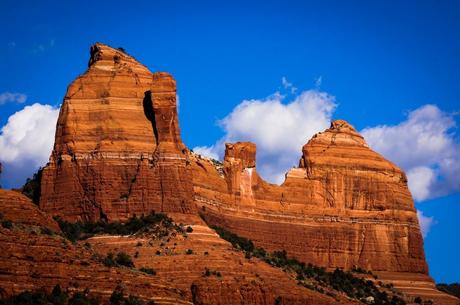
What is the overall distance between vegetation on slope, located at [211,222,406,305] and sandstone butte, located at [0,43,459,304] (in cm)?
286

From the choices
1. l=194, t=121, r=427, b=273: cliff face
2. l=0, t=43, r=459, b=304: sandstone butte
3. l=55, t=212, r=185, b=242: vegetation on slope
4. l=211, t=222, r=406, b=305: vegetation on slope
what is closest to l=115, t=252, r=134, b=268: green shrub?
l=0, t=43, r=459, b=304: sandstone butte

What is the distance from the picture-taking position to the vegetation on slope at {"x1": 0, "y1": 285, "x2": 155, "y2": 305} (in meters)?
93.0

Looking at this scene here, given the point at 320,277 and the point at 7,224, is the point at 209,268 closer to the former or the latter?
the point at 7,224

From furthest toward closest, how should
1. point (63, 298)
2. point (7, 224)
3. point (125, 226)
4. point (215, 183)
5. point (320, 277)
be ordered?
point (320, 277) → point (215, 183) → point (125, 226) → point (7, 224) → point (63, 298)

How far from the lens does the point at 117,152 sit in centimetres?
13238

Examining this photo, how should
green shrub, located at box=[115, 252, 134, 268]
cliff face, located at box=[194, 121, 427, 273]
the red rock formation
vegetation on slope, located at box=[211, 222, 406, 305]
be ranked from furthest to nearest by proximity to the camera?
cliff face, located at box=[194, 121, 427, 273]
vegetation on slope, located at box=[211, 222, 406, 305]
the red rock formation
green shrub, located at box=[115, 252, 134, 268]

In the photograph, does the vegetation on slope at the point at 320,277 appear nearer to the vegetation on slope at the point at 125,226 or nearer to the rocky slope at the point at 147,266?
the rocky slope at the point at 147,266

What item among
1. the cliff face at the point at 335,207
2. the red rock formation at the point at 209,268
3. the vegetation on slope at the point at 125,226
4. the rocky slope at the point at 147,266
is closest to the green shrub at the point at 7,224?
the rocky slope at the point at 147,266

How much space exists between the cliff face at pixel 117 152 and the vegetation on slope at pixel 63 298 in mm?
29852

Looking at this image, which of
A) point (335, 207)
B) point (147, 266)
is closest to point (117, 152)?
point (147, 266)

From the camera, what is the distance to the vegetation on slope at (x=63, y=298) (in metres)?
93.0

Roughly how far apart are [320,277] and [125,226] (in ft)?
83.5

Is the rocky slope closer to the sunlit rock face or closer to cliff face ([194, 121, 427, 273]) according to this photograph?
the sunlit rock face

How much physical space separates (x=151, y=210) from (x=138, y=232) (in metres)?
4.51
